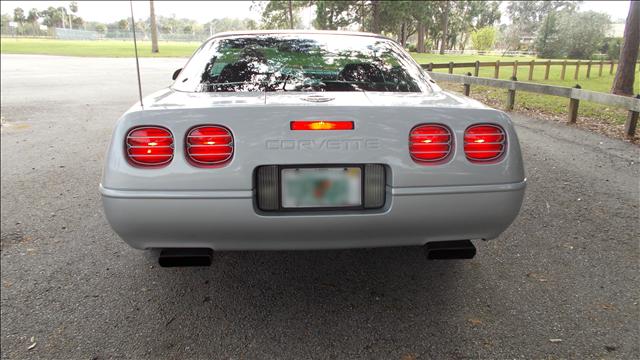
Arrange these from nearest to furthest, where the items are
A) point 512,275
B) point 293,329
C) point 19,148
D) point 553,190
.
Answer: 1. point 293,329
2. point 512,275
3. point 553,190
4. point 19,148

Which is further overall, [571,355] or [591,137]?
[591,137]

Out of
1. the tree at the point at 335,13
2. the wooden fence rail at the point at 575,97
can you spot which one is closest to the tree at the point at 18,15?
the tree at the point at 335,13

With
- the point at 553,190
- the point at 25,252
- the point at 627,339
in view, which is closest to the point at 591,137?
the point at 553,190

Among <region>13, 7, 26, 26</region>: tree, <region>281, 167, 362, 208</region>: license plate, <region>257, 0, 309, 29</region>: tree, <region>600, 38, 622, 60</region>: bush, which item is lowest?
<region>281, 167, 362, 208</region>: license plate

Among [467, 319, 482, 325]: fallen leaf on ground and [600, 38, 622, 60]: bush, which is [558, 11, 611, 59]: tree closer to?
[600, 38, 622, 60]: bush

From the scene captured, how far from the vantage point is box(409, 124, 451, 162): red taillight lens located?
2.21 metres

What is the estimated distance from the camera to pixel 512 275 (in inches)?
118

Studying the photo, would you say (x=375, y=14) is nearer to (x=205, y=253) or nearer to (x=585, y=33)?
(x=585, y=33)

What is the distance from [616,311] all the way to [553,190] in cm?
236

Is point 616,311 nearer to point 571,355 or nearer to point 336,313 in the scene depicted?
point 571,355

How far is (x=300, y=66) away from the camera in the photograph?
3037 mm

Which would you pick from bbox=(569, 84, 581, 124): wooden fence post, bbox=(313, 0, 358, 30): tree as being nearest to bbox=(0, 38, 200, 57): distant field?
bbox=(313, 0, 358, 30): tree

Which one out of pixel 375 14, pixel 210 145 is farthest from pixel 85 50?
pixel 210 145

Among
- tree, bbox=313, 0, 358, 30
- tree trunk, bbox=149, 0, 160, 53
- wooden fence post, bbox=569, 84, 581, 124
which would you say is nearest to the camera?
wooden fence post, bbox=569, 84, 581, 124
